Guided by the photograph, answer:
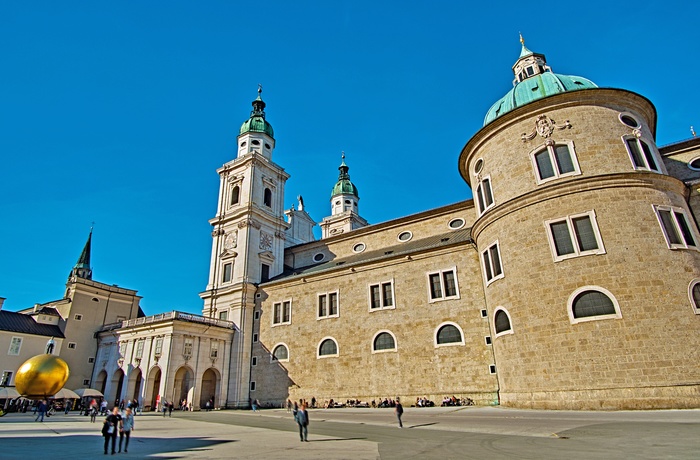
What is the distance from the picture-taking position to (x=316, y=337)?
3144 centimetres

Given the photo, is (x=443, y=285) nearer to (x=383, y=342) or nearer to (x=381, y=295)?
(x=381, y=295)

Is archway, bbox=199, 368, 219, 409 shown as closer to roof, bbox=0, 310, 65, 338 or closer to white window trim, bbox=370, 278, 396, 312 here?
roof, bbox=0, 310, 65, 338

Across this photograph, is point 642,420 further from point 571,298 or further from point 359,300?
point 359,300

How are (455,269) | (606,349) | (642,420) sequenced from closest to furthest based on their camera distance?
(642,420), (606,349), (455,269)

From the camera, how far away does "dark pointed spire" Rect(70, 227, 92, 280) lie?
216 ft

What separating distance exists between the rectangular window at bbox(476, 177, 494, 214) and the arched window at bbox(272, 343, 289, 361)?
63.9ft

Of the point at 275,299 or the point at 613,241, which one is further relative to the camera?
the point at 275,299

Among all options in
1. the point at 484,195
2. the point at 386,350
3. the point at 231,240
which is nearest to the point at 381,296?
the point at 386,350

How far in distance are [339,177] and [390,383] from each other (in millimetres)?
42574

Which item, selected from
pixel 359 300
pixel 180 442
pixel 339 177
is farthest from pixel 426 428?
pixel 339 177

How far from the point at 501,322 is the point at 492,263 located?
3269 millimetres

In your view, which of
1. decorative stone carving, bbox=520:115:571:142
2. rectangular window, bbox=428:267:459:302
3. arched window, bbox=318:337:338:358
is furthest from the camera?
arched window, bbox=318:337:338:358

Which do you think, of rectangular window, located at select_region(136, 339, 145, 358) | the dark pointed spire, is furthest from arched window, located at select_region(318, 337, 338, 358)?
the dark pointed spire

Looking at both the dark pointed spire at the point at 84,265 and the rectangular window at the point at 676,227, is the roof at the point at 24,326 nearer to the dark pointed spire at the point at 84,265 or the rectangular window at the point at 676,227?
the dark pointed spire at the point at 84,265
